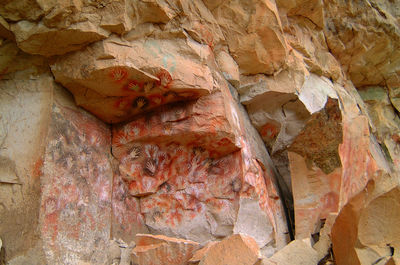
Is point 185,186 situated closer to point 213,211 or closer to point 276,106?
point 213,211

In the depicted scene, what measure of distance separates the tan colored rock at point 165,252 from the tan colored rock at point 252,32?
167 centimetres

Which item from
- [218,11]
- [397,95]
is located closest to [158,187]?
[218,11]

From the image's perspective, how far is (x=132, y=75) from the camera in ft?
7.43

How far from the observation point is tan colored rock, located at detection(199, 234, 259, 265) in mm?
1979

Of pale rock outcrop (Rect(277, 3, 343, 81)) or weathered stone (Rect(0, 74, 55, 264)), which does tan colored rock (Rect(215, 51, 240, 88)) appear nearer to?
pale rock outcrop (Rect(277, 3, 343, 81))

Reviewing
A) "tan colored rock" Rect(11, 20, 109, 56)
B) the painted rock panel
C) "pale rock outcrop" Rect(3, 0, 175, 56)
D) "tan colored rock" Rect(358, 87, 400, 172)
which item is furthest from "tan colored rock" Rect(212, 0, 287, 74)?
"tan colored rock" Rect(358, 87, 400, 172)

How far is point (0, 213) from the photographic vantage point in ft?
6.61

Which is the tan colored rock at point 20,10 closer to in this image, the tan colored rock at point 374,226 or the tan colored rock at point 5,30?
the tan colored rock at point 5,30

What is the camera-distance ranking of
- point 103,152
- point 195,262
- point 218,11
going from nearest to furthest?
1. point 195,262
2. point 103,152
3. point 218,11

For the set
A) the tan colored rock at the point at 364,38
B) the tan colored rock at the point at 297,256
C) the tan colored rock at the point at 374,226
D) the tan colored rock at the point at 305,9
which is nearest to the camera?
the tan colored rock at the point at 374,226

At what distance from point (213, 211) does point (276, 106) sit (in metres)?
1.30

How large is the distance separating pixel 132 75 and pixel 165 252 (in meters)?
1.10

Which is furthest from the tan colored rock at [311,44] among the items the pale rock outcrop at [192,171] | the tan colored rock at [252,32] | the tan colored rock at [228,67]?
the pale rock outcrop at [192,171]

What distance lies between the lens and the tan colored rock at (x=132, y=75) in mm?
2195
